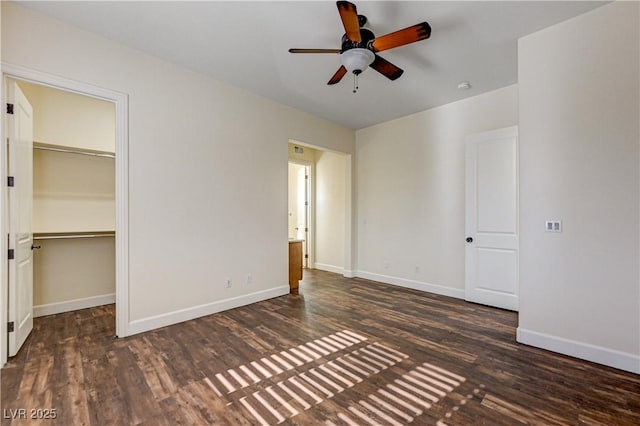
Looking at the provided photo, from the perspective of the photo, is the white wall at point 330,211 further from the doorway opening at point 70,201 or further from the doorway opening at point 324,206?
the doorway opening at point 70,201

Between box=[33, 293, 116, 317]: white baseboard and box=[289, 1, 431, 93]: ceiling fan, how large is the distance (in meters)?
4.04

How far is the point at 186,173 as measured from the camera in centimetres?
338

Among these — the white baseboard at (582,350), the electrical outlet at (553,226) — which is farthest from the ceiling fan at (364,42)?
the white baseboard at (582,350)

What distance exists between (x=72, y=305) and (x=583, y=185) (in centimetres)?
579

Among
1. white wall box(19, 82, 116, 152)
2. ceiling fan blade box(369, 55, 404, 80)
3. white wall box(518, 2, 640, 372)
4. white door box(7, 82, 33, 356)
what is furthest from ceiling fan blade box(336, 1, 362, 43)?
white wall box(19, 82, 116, 152)

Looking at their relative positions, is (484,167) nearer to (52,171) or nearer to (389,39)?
(389,39)

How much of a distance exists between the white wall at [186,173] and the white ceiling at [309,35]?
0.20m

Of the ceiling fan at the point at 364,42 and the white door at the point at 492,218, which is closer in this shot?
the ceiling fan at the point at 364,42

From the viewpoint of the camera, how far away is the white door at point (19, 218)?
7.98 ft

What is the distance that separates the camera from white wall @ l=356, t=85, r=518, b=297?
14.1ft

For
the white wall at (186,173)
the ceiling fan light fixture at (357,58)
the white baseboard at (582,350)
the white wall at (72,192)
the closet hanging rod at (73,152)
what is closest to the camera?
the white baseboard at (582,350)

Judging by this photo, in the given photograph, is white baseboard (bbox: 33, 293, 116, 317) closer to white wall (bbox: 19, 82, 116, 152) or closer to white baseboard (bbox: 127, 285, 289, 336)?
white baseboard (bbox: 127, 285, 289, 336)

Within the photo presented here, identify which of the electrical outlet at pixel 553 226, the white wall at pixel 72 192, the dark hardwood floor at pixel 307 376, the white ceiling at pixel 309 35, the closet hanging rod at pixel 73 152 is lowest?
the dark hardwood floor at pixel 307 376

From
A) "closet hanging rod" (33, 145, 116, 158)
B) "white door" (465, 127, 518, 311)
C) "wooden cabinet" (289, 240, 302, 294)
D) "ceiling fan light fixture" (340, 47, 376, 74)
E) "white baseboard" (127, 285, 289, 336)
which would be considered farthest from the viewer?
"wooden cabinet" (289, 240, 302, 294)
